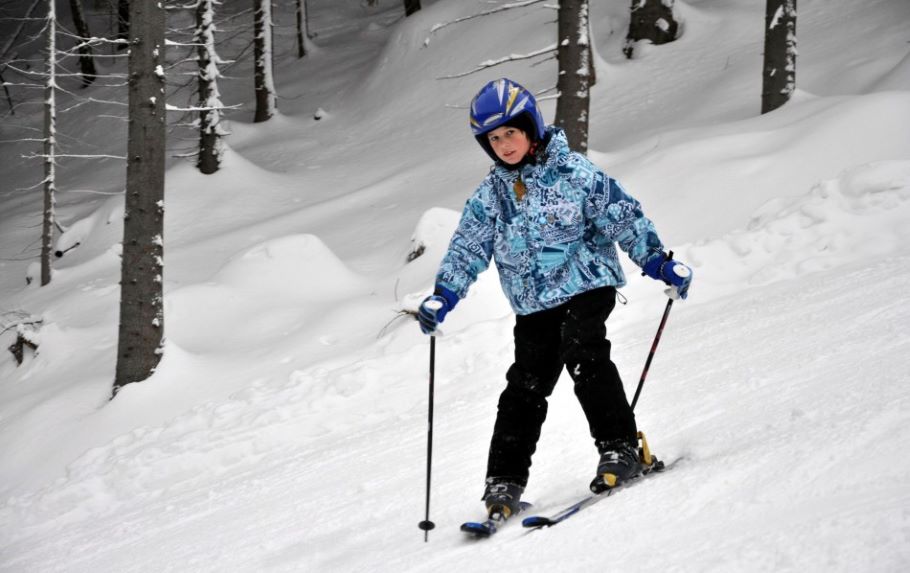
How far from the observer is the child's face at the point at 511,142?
3.77 metres

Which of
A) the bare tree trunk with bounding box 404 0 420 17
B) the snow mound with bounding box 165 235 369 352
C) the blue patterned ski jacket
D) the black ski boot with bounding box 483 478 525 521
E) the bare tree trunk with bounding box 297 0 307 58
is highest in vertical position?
the blue patterned ski jacket

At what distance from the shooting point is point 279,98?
89.5 ft

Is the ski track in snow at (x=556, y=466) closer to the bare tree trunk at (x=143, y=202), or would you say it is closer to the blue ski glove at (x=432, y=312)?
the blue ski glove at (x=432, y=312)

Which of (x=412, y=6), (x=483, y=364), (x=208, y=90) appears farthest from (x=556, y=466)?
(x=412, y=6)

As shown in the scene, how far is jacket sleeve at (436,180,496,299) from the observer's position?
13.2 ft

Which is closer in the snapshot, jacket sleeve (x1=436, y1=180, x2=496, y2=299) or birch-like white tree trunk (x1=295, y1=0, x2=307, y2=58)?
jacket sleeve (x1=436, y1=180, x2=496, y2=299)

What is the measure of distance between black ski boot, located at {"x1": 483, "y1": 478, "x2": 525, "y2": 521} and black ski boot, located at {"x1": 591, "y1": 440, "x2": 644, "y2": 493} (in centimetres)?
39

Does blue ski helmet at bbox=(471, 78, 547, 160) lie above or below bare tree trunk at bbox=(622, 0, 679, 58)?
above

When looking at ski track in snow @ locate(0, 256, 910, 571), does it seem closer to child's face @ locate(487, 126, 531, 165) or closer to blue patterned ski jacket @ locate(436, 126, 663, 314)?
blue patterned ski jacket @ locate(436, 126, 663, 314)

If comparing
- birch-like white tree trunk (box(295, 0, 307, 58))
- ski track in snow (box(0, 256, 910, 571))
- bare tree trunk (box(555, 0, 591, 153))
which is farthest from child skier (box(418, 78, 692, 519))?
birch-like white tree trunk (box(295, 0, 307, 58))

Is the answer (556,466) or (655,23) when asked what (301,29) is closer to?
(655,23)

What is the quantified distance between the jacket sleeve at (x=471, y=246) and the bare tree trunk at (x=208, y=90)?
582 inches

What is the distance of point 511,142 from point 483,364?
420 cm

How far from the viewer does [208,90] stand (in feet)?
59.0
